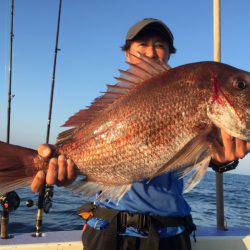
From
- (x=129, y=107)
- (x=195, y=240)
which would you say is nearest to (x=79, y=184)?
(x=129, y=107)

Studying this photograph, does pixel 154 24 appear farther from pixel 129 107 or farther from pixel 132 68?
pixel 129 107

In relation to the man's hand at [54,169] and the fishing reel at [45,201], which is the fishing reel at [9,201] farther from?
the man's hand at [54,169]

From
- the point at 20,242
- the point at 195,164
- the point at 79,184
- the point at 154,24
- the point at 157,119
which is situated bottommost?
the point at 20,242

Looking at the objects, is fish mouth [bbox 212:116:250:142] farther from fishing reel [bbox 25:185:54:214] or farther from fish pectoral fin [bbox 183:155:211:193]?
fishing reel [bbox 25:185:54:214]

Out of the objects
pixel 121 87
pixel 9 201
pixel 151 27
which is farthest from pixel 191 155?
pixel 9 201

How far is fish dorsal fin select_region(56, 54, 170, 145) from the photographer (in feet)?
9.11

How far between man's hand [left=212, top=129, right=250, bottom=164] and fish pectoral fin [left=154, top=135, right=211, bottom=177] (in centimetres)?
17

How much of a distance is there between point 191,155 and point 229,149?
46 cm

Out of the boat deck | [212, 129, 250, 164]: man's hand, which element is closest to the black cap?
[212, 129, 250, 164]: man's hand

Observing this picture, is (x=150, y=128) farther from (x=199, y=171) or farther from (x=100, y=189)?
Result: (x=100, y=189)

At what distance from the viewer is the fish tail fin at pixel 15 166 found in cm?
260

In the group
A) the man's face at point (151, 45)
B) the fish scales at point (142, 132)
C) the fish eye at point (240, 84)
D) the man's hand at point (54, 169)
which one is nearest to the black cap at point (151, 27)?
the man's face at point (151, 45)

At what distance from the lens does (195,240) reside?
154 inches

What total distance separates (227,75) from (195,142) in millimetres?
626
